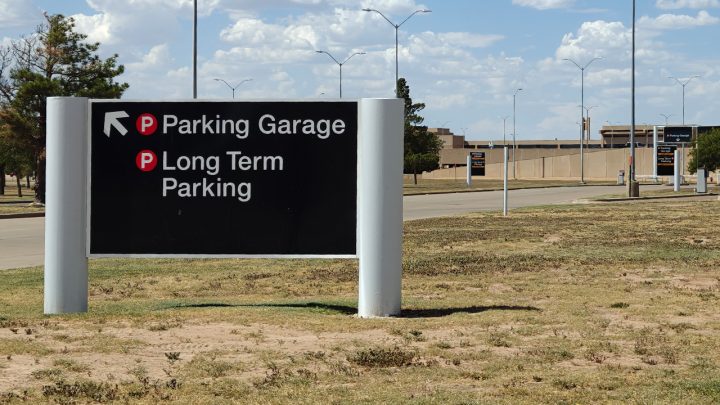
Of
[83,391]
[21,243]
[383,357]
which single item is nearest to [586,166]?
[21,243]

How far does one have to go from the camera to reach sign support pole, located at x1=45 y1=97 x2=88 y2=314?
12.1 metres

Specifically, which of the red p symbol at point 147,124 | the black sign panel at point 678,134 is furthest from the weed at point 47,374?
the black sign panel at point 678,134

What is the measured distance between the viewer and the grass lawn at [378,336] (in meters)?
7.71

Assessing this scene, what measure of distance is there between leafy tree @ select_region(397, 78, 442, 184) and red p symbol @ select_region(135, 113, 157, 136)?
86825 mm

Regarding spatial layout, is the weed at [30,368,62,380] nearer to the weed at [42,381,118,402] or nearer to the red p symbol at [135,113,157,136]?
the weed at [42,381,118,402]

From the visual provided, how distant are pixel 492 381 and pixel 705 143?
311ft

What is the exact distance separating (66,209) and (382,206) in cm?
343

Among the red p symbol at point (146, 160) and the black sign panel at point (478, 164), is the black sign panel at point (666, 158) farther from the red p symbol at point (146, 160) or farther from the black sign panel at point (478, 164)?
the red p symbol at point (146, 160)

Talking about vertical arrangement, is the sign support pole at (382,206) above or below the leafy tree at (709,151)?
below

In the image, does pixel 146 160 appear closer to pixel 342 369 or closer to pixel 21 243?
pixel 342 369

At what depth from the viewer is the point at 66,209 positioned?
12.1 metres

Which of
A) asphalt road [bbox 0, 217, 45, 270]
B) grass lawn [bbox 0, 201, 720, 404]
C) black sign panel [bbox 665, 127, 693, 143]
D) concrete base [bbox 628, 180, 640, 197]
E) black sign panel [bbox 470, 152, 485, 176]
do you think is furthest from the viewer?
black sign panel [bbox 665, 127, 693, 143]

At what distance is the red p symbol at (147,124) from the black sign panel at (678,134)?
12463 centimetres

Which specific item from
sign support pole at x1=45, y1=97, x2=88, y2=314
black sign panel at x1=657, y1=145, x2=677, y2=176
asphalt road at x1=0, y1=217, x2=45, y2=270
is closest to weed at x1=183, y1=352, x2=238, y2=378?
sign support pole at x1=45, y1=97, x2=88, y2=314
